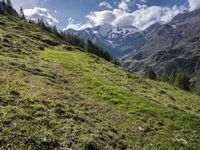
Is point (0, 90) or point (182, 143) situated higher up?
point (0, 90)

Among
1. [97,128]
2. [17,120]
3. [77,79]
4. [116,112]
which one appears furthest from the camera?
[77,79]

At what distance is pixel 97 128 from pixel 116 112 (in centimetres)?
573

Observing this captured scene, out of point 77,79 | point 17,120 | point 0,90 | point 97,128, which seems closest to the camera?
point 17,120

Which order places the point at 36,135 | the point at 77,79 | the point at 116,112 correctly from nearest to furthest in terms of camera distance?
1. the point at 36,135
2. the point at 116,112
3. the point at 77,79

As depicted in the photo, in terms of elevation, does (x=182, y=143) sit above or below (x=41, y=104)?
below

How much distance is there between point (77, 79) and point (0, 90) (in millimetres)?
16361

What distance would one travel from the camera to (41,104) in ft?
78.9

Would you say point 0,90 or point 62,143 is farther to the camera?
point 0,90

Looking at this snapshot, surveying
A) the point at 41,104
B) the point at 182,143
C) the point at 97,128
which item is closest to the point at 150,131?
the point at 182,143

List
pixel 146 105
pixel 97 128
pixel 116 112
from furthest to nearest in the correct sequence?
pixel 146 105 → pixel 116 112 → pixel 97 128

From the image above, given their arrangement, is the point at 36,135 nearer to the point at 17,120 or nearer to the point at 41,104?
the point at 17,120

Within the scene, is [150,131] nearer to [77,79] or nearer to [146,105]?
[146,105]

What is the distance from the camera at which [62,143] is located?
60.8ft

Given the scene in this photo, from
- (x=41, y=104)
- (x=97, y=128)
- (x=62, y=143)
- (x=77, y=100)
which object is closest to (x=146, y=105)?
(x=77, y=100)
